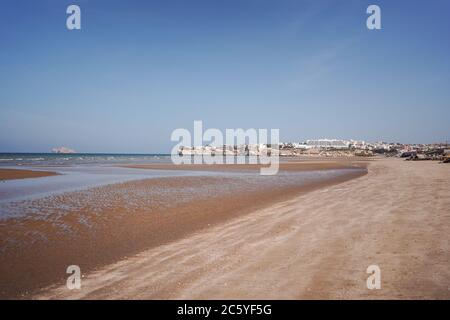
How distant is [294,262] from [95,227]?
552 cm

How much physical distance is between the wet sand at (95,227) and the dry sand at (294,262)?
0.55 meters

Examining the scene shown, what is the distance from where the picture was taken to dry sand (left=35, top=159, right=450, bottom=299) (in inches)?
150

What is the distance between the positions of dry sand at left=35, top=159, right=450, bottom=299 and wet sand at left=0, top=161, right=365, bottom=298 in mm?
548

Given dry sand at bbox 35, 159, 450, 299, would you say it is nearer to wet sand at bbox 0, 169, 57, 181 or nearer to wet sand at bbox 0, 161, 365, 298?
wet sand at bbox 0, 161, 365, 298

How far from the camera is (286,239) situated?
19.7 ft

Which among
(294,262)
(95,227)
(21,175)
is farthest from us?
(21,175)

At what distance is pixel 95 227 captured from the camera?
775cm

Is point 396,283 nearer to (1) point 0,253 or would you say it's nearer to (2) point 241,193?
(1) point 0,253

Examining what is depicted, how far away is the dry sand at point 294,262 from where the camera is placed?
12.5ft

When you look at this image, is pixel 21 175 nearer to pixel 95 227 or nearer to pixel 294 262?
pixel 95 227

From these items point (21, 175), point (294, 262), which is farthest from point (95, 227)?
point (21, 175)
